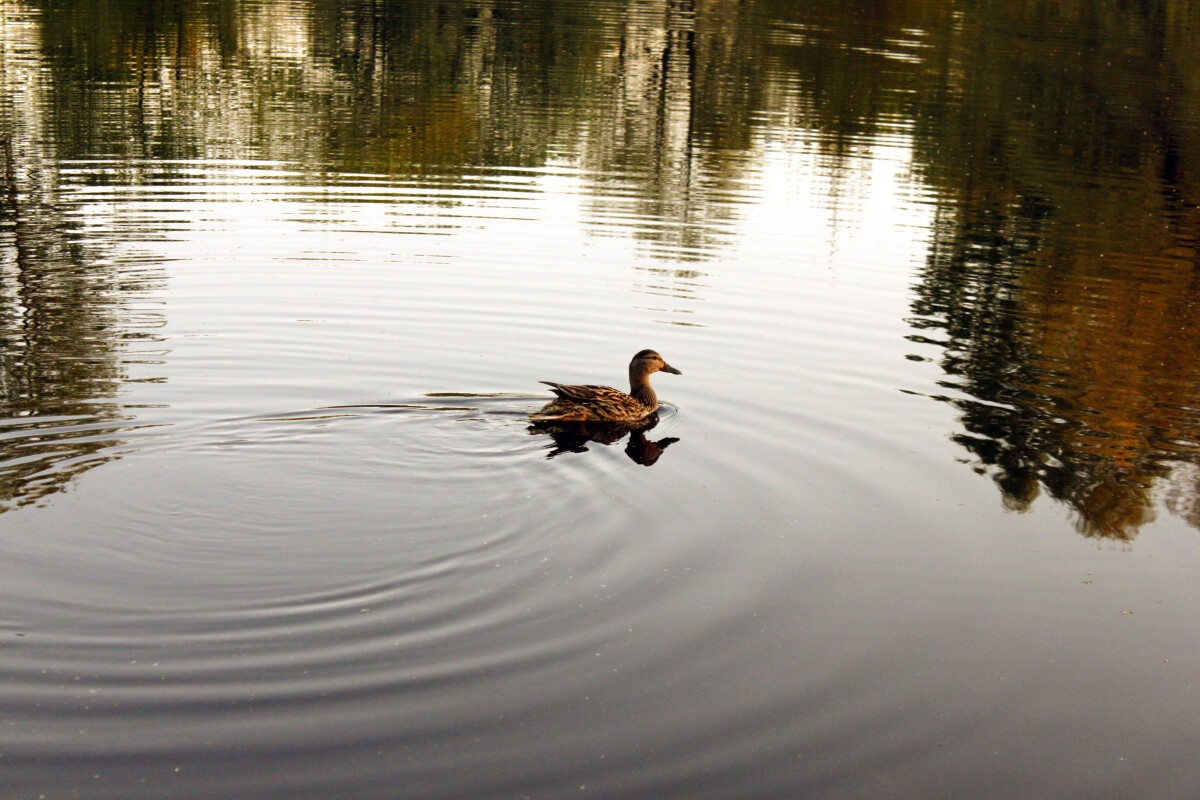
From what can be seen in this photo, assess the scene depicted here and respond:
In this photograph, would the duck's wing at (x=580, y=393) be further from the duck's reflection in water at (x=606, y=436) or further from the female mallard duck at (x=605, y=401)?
the duck's reflection in water at (x=606, y=436)

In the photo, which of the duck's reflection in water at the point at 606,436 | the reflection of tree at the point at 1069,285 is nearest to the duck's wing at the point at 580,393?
the duck's reflection in water at the point at 606,436

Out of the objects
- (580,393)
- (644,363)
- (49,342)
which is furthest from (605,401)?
(49,342)

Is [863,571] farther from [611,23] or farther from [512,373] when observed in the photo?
[611,23]

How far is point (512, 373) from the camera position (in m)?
14.1

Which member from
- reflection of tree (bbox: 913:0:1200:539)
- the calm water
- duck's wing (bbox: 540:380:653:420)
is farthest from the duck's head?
reflection of tree (bbox: 913:0:1200:539)

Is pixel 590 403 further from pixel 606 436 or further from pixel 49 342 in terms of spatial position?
pixel 49 342

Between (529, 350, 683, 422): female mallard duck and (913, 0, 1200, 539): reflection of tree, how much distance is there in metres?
3.31

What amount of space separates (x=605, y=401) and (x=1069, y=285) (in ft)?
37.8

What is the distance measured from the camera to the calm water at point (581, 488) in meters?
6.97

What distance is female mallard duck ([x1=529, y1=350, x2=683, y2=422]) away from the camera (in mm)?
12297

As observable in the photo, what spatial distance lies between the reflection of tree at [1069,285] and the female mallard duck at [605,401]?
3314 mm

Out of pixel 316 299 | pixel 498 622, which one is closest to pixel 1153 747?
pixel 498 622

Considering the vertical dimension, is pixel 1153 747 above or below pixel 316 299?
below

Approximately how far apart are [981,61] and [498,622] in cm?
5470
